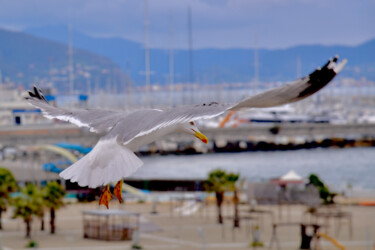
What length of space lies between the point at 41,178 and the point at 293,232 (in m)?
22.5

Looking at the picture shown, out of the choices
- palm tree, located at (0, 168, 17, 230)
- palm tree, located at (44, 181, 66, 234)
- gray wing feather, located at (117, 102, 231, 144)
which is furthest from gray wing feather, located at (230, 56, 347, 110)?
palm tree, located at (0, 168, 17, 230)

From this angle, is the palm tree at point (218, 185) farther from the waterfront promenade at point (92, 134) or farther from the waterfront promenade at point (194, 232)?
the waterfront promenade at point (92, 134)

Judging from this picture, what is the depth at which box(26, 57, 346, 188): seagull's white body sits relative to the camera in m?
4.79

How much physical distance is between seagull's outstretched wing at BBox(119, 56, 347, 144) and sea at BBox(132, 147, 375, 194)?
75.3 meters

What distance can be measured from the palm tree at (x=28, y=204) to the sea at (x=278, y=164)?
51.1 m

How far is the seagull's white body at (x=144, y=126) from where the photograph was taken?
479cm

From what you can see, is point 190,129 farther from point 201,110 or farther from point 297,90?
point 297,90

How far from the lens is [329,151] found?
115 metres

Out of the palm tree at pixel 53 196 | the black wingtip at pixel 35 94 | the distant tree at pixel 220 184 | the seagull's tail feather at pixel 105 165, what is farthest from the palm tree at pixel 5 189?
the seagull's tail feather at pixel 105 165

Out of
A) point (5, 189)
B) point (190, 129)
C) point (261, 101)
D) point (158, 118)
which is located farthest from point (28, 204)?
point (261, 101)

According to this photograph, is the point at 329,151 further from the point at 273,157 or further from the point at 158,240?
the point at 158,240

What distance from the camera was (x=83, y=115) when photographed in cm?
617

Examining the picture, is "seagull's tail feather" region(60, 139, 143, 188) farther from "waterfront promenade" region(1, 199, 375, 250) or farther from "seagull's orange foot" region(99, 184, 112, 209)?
"waterfront promenade" region(1, 199, 375, 250)

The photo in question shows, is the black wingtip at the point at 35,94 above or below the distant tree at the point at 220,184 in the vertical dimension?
above
